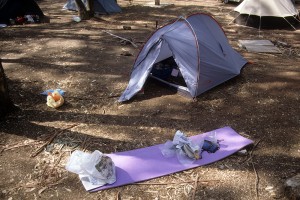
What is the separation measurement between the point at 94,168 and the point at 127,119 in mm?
1761

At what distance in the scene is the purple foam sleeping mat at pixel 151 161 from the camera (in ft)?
14.4

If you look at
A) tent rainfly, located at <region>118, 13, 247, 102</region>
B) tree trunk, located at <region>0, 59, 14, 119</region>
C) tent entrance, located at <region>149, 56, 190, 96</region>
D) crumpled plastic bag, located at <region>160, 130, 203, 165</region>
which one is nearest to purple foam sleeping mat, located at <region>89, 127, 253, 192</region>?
crumpled plastic bag, located at <region>160, 130, 203, 165</region>

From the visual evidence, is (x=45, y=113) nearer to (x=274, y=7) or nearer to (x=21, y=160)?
(x=21, y=160)

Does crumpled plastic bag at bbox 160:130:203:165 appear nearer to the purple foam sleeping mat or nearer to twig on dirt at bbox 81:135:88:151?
the purple foam sleeping mat

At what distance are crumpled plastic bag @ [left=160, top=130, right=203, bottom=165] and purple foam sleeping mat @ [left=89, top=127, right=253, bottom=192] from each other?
2.7 inches

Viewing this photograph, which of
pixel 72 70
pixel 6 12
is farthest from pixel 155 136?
pixel 6 12

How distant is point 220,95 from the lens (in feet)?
21.7

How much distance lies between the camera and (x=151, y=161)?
4.67 meters

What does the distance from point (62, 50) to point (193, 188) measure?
7226 millimetres

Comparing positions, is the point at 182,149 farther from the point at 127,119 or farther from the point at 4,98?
the point at 4,98

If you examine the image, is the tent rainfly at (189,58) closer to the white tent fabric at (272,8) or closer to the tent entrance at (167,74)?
the tent entrance at (167,74)

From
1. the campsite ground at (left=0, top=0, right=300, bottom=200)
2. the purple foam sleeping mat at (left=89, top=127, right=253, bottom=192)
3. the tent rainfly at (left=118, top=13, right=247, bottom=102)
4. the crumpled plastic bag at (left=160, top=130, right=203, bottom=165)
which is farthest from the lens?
the tent rainfly at (left=118, top=13, right=247, bottom=102)

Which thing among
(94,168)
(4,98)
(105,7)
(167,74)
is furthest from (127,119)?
(105,7)

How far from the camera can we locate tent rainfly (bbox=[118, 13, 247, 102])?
21.2ft
